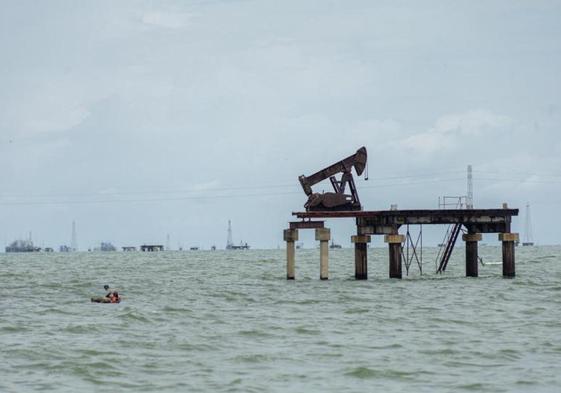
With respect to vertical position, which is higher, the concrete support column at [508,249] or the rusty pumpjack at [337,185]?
the rusty pumpjack at [337,185]

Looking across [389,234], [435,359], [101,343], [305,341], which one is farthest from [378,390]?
[389,234]

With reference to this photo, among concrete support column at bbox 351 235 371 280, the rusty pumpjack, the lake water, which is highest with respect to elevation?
the rusty pumpjack

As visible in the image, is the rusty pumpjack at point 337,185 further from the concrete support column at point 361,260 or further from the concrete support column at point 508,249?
the concrete support column at point 508,249

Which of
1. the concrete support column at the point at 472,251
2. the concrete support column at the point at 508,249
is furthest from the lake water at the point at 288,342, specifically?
the concrete support column at the point at 472,251

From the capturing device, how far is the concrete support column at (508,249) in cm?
5897

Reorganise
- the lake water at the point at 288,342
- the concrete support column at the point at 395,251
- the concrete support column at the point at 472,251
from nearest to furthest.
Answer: the lake water at the point at 288,342
the concrete support column at the point at 395,251
the concrete support column at the point at 472,251

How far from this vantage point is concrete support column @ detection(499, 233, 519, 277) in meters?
59.0

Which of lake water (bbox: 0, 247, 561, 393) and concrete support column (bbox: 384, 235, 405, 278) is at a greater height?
concrete support column (bbox: 384, 235, 405, 278)

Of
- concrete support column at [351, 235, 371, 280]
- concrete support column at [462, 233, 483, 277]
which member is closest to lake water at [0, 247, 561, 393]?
concrete support column at [351, 235, 371, 280]

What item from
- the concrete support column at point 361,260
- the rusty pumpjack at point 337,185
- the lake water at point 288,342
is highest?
the rusty pumpjack at point 337,185

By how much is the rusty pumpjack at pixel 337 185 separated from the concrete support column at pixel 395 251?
350 cm

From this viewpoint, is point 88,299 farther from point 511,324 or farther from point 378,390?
point 378,390

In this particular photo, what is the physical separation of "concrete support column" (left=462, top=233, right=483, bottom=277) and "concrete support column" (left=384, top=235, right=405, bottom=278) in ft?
19.0

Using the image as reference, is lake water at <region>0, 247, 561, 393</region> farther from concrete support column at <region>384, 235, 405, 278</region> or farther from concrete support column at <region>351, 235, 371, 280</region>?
concrete support column at <region>351, 235, 371, 280</region>
